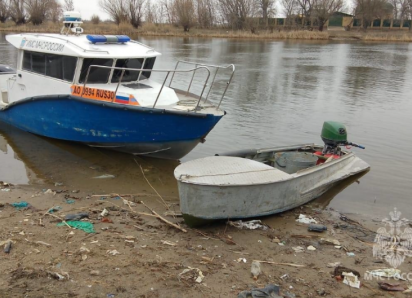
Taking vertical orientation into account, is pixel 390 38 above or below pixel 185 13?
below

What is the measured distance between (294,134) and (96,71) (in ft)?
18.0

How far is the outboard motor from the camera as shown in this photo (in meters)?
8.38

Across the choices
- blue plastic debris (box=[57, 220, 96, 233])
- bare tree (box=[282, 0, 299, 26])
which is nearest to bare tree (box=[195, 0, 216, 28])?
bare tree (box=[282, 0, 299, 26])

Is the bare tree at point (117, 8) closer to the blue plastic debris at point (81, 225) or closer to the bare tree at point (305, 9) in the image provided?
the bare tree at point (305, 9)

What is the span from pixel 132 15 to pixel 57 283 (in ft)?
186

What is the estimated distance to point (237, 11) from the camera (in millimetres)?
60375

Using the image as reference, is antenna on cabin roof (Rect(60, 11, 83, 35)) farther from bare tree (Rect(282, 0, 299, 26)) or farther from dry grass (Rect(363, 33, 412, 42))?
bare tree (Rect(282, 0, 299, 26))

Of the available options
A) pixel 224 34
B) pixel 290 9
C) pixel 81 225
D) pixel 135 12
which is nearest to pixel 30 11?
pixel 135 12

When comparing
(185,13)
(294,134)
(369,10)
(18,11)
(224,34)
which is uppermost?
(369,10)

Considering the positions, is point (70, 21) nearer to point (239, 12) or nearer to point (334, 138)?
point (334, 138)

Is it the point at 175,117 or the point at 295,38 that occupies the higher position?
the point at 295,38

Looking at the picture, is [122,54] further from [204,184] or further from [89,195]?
[204,184]

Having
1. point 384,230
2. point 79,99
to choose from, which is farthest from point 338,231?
point 79,99

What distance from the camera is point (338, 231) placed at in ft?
20.7
